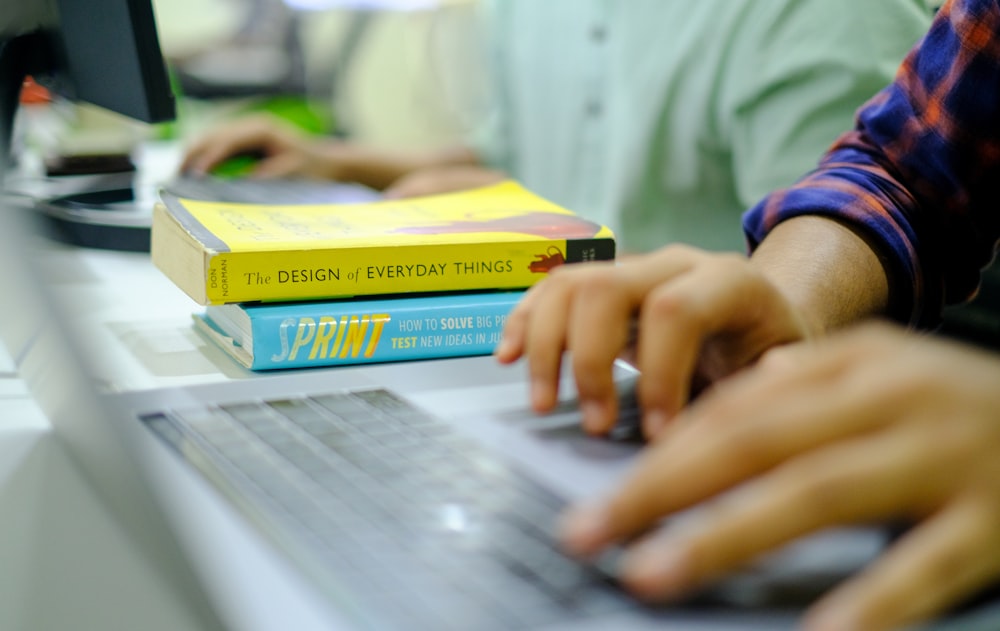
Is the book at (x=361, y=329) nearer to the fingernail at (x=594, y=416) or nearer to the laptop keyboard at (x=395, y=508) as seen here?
the laptop keyboard at (x=395, y=508)

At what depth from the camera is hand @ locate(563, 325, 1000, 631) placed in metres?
0.29

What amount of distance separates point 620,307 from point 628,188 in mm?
1003

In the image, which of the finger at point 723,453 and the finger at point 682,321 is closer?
the finger at point 723,453

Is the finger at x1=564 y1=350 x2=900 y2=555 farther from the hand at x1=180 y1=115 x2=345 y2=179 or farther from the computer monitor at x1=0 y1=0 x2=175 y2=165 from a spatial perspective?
the hand at x1=180 y1=115 x2=345 y2=179

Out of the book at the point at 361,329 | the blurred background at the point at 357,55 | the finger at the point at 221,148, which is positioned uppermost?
the book at the point at 361,329

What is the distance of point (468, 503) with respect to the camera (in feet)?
1.22

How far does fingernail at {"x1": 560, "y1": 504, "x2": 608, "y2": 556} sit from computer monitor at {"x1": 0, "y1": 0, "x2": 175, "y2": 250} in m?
0.68

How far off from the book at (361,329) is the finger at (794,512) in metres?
0.33

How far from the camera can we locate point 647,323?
42cm

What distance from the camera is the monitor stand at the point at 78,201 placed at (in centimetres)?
93

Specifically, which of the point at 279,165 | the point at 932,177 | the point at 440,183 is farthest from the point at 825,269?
the point at 279,165

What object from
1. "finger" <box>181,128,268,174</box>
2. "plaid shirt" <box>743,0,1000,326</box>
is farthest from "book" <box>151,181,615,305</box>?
"finger" <box>181,128,268,174</box>

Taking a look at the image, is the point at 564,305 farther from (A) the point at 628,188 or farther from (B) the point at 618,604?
(A) the point at 628,188

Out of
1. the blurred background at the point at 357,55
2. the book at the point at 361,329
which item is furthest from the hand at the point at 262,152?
the blurred background at the point at 357,55
